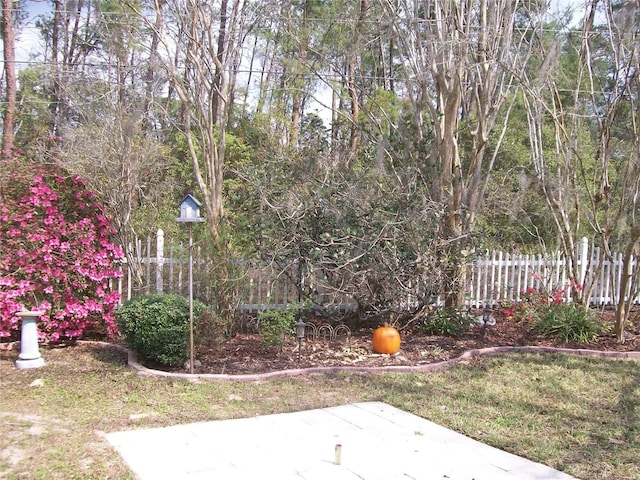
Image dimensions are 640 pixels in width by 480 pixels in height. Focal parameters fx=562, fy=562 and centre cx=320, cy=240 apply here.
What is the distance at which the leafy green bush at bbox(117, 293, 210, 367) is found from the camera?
241 inches

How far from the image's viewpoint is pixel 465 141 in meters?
13.6

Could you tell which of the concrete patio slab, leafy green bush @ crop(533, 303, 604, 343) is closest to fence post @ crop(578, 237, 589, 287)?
leafy green bush @ crop(533, 303, 604, 343)

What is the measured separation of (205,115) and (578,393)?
20.1ft

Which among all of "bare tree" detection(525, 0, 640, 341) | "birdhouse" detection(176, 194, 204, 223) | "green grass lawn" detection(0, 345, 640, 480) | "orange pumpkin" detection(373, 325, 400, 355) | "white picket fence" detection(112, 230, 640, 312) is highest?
"bare tree" detection(525, 0, 640, 341)

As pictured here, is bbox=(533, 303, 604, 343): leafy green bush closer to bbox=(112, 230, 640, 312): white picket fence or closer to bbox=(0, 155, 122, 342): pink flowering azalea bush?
bbox=(112, 230, 640, 312): white picket fence

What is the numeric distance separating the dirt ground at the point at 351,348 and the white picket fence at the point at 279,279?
508 mm

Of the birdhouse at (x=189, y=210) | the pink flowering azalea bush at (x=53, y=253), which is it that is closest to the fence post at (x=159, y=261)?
the pink flowering azalea bush at (x=53, y=253)

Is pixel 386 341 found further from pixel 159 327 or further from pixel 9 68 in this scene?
pixel 9 68

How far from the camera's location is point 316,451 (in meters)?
4.05

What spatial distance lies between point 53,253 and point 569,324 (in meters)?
6.97

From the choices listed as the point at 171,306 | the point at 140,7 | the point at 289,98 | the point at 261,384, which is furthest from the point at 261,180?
the point at 289,98

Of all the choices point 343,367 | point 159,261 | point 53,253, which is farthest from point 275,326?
point 53,253

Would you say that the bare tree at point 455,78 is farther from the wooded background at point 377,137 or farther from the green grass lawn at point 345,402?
the green grass lawn at point 345,402

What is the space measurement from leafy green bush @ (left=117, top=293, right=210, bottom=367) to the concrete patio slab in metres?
1.75
